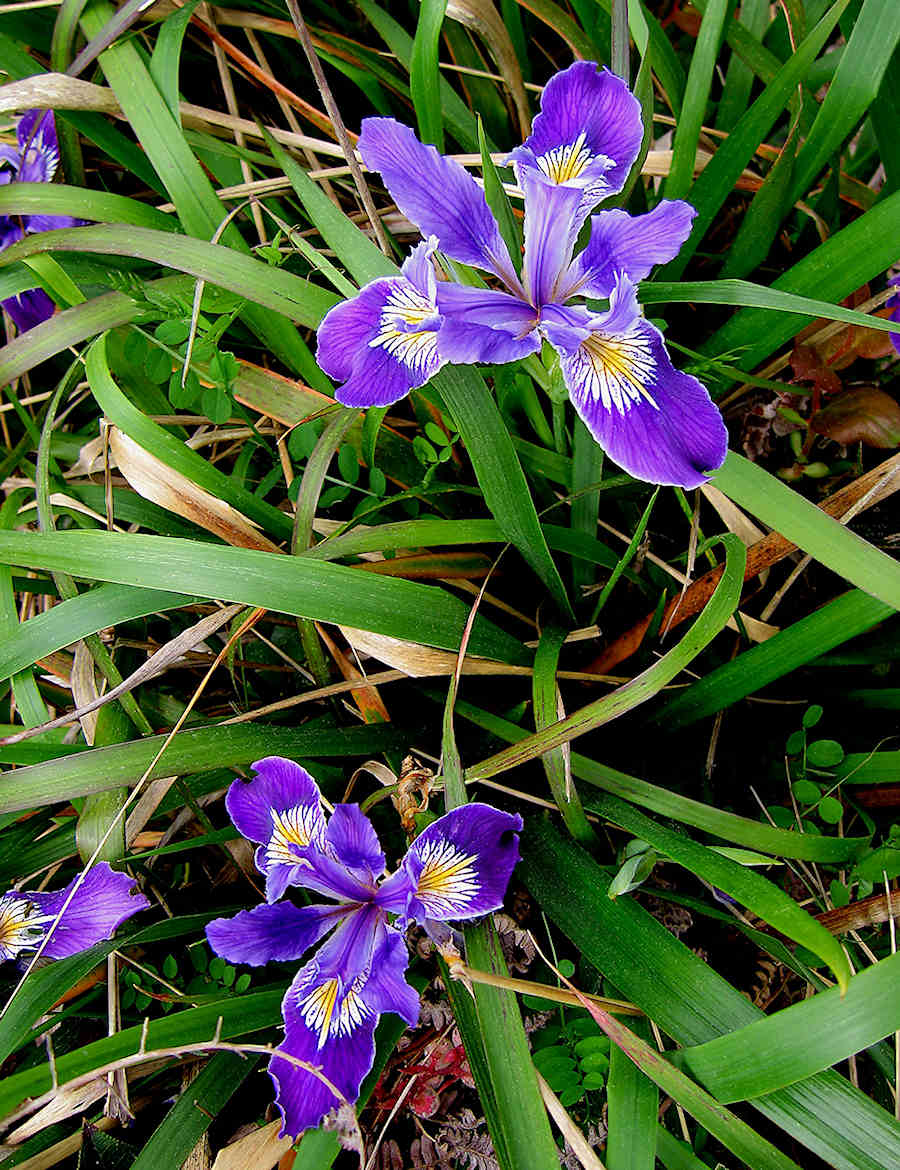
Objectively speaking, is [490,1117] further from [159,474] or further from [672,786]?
[159,474]

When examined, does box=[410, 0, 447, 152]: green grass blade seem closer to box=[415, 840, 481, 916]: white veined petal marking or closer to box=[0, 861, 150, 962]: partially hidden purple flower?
box=[415, 840, 481, 916]: white veined petal marking

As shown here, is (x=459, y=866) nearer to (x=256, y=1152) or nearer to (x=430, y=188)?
(x=256, y=1152)

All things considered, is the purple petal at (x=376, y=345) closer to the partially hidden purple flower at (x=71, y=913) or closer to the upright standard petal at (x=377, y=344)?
the upright standard petal at (x=377, y=344)

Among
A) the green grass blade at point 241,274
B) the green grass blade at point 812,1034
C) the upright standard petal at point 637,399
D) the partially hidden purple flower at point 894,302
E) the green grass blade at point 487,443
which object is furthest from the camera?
the partially hidden purple flower at point 894,302

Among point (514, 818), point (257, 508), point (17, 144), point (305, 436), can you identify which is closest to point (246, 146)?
point (17, 144)

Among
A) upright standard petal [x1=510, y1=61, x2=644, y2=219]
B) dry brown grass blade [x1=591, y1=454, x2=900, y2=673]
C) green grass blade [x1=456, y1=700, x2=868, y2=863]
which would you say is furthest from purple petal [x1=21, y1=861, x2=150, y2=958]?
upright standard petal [x1=510, y1=61, x2=644, y2=219]

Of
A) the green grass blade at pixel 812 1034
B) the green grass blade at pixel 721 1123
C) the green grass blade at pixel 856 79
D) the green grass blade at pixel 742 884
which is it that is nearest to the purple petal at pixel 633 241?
the green grass blade at pixel 856 79
